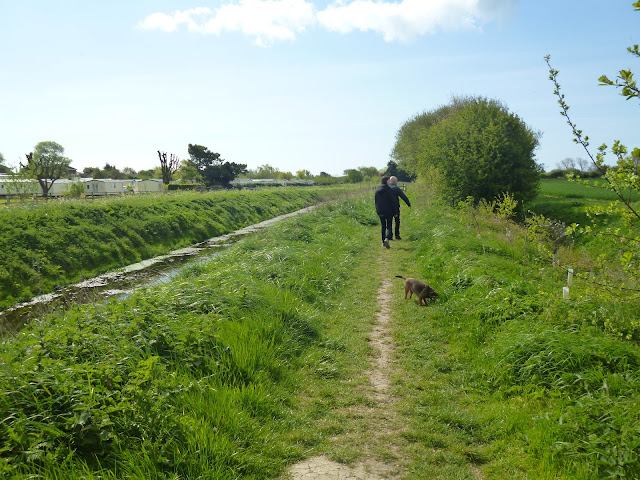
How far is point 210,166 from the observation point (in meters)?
72.1

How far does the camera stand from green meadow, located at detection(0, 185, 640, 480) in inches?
128

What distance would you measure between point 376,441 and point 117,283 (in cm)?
1140

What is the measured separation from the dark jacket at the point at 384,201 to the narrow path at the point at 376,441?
7.71 meters

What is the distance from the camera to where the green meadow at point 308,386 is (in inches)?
128

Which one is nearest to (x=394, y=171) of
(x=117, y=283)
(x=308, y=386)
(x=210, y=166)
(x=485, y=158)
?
(x=210, y=166)

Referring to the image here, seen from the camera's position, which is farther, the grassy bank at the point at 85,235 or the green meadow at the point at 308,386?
the grassy bank at the point at 85,235

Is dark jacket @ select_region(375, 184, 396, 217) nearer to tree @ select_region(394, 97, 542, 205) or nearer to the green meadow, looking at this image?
the green meadow

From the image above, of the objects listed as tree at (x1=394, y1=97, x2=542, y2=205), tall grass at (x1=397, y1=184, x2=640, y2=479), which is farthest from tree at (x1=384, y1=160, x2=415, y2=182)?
tall grass at (x1=397, y1=184, x2=640, y2=479)

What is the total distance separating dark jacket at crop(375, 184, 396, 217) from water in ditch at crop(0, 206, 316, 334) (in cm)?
636

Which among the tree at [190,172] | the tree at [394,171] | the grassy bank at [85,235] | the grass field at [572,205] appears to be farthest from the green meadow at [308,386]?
the tree at [190,172]

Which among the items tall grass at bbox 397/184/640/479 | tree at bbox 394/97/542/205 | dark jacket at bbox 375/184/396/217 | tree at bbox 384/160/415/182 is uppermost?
Result: tree at bbox 384/160/415/182

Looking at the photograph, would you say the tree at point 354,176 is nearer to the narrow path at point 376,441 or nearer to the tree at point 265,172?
the tree at point 265,172

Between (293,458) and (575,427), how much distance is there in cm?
245

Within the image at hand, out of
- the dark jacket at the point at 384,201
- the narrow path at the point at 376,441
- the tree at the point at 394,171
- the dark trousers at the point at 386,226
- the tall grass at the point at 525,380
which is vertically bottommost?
the narrow path at the point at 376,441
